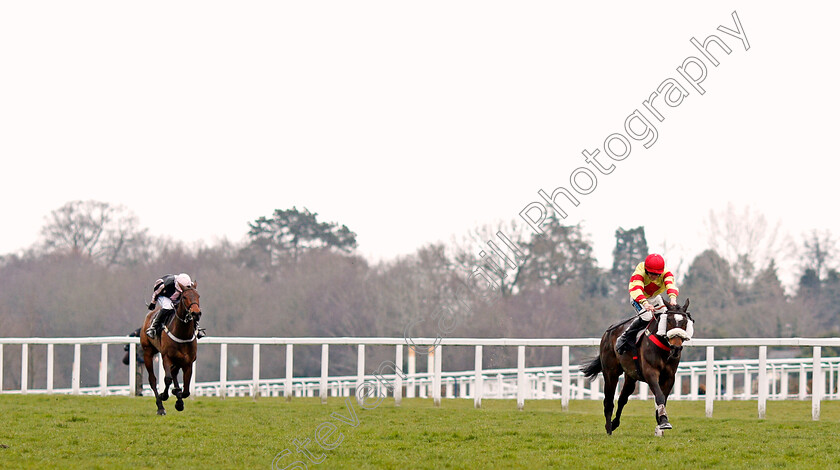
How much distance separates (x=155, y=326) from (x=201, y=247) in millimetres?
46092

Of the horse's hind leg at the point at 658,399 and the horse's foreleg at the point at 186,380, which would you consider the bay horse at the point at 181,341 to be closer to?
the horse's foreleg at the point at 186,380

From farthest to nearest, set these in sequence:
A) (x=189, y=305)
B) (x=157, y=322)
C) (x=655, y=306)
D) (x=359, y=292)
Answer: (x=359, y=292) → (x=157, y=322) → (x=189, y=305) → (x=655, y=306)

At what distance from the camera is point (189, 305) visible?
1145 centimetres

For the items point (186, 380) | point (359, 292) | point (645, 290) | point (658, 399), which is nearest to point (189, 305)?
point (186, 380)

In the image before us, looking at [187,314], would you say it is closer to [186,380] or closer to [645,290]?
[186,380]

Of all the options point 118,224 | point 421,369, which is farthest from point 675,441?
point 118,224

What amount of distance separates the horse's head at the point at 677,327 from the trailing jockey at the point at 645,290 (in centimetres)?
26

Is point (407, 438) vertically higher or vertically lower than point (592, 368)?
lower

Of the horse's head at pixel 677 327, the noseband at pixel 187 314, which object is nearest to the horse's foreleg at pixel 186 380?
the noseband at pixel 187 314

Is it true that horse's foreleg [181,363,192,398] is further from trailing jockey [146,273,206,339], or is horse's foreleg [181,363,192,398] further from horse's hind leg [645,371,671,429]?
horse's hind leg [645,371,671,429]

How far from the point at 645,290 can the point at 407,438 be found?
2657mm

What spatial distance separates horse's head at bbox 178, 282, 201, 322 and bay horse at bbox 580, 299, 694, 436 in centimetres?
433

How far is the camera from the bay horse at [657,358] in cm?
936

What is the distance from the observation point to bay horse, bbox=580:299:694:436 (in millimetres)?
9359
